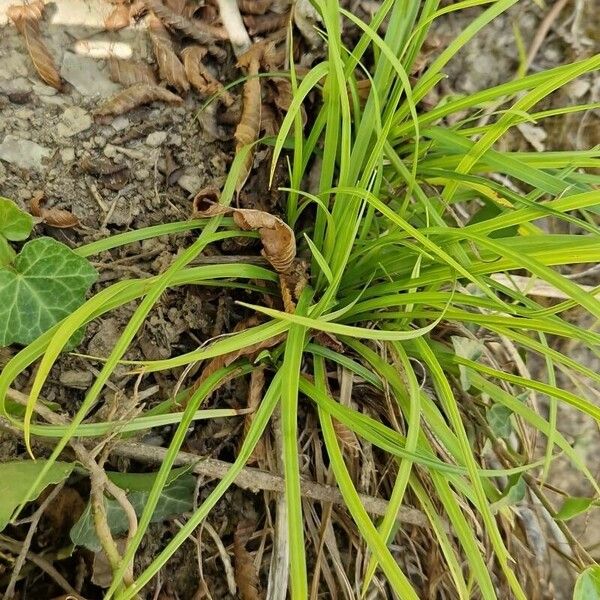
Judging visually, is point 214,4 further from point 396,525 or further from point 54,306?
point 396,525

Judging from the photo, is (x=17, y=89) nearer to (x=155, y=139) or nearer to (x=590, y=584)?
(x=155, y=139)

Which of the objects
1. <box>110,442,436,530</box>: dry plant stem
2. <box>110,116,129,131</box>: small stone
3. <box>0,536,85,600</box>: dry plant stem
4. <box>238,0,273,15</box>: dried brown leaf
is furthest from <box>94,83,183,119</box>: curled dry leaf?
<box>0,536,85,600</box>: dry plant stem

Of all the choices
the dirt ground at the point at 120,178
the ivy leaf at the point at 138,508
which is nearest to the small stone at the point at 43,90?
the dirt ground at the point at 120,178

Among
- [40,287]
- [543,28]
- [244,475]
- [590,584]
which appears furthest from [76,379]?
[543,28]

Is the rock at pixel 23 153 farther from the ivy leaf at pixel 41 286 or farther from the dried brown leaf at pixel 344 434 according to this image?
the dried brown leaf at pixel 344 434

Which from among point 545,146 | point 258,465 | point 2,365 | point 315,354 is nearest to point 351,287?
point 315,354

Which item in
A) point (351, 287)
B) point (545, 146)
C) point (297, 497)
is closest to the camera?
point (297, 497)
